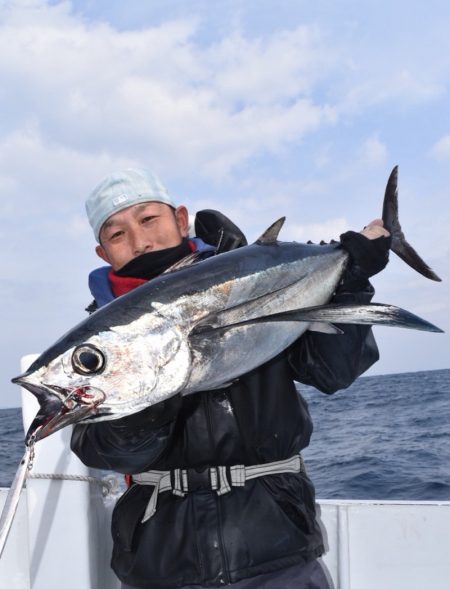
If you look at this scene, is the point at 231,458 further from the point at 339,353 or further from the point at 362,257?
the point at 362,257

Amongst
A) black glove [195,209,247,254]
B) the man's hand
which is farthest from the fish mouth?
the man's hand

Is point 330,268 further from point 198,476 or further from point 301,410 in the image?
point 198,476

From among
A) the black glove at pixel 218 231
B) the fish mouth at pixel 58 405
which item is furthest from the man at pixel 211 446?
the fish mouth at pixel 58 405

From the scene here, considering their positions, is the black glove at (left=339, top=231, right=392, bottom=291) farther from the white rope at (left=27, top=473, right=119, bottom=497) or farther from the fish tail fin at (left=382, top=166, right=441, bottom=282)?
the white rope at (left=27, top=473, right=119, bottom=497)

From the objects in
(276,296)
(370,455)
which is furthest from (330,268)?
(370,455)

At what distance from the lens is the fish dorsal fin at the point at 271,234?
8.42 ft

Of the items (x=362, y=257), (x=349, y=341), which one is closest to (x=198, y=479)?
(x=349, y=341)

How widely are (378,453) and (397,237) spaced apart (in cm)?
763

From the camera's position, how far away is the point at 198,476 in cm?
244

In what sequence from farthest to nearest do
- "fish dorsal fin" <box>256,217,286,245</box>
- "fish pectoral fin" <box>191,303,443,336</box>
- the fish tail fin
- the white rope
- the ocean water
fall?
the ocean water
the white rope
the fish tail fin
"fish dorsal fin" <box>256,217,286,245</box>
"fish pectoral fin" <box>191,303,443,336</box>

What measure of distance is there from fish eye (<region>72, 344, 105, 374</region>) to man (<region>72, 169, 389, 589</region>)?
0.27 m

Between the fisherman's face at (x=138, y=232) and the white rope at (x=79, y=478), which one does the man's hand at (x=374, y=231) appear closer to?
the fisherman's face at (x=138, y=232)

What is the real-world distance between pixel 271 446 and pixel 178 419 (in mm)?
404

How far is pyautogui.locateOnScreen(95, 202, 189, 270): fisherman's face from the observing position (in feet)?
8.77
